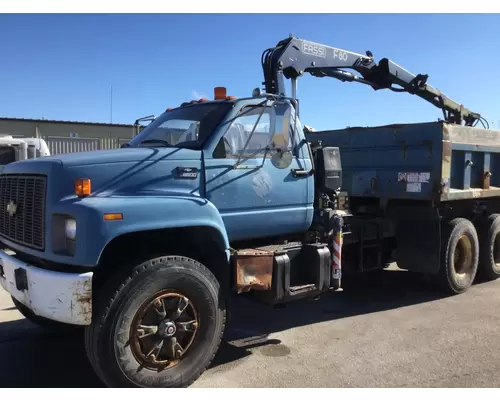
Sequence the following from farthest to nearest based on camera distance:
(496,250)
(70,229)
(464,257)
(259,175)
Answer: (496,250), (464,257), (259,175), (70,229)

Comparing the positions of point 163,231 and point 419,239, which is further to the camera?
point 419,239

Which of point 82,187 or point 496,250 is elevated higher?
point 82,187

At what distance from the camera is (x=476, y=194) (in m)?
7.01

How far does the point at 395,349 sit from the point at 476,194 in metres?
3.37

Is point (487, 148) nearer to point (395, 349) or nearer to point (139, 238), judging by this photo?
point (395, 349)

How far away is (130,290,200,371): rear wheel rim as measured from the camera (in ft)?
12.2

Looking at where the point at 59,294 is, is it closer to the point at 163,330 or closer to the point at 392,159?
the point at 163,330

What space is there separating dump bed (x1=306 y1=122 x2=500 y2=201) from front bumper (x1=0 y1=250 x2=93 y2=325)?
460 cm

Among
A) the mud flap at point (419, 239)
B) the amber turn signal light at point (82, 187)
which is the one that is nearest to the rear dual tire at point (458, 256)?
the mud flap at point (419, 239)

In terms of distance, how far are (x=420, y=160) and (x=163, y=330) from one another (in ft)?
13.9

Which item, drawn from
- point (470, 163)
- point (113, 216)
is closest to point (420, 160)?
point (470, 163)

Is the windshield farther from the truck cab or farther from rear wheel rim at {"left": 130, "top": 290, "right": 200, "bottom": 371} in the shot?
rear wheel rim at {"left": 130, "top": 290, "right": 200, "bottom": 371}

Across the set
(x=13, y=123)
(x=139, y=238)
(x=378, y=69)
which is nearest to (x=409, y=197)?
(x=378, y=69)

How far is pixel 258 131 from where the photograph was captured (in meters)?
4.70
